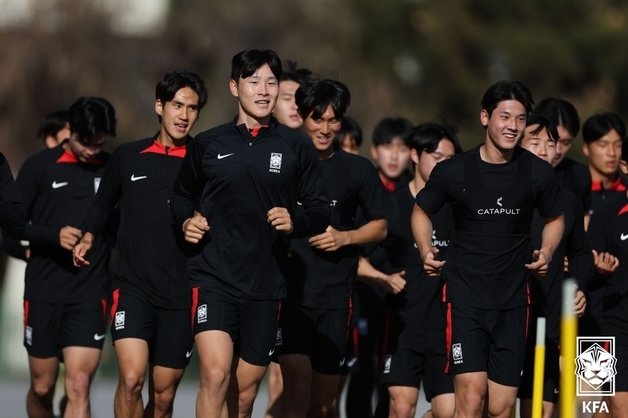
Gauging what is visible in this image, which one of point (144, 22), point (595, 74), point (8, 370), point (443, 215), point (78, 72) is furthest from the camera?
point (144, 22)

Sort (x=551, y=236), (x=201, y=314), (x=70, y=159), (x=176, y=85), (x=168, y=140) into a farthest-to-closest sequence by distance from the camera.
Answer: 1. (x=70, y=159)
2. (x=168, y=140)
3. (x=176, y=85)
4. (x=551, y=236)
5. (x=201, y=314)

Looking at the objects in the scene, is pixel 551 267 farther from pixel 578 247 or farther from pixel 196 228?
pixel 196 228

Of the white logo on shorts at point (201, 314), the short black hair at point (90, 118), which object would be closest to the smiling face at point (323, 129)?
the short black hair at point (90, 118)

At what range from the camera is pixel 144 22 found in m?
39.3

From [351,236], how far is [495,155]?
151 cm

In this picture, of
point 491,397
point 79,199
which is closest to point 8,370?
point 79,199

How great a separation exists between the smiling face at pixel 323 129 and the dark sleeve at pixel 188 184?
1.43m

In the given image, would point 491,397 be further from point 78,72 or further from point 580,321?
point 78,72

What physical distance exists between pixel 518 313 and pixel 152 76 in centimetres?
2913

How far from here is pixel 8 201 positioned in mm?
9367

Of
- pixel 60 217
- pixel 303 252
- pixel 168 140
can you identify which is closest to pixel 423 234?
pixel 303 252

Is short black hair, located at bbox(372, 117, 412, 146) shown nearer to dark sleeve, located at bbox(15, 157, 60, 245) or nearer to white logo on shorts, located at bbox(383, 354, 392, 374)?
white logo on shorts, located at bbox(383, 354, 392, 374)

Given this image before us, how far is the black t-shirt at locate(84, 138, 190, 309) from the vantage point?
10.4 m

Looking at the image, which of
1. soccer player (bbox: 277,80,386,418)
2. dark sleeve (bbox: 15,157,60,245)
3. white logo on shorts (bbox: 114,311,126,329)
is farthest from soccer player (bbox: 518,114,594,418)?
dark sleeve (bbox: 15,157,60,245)
